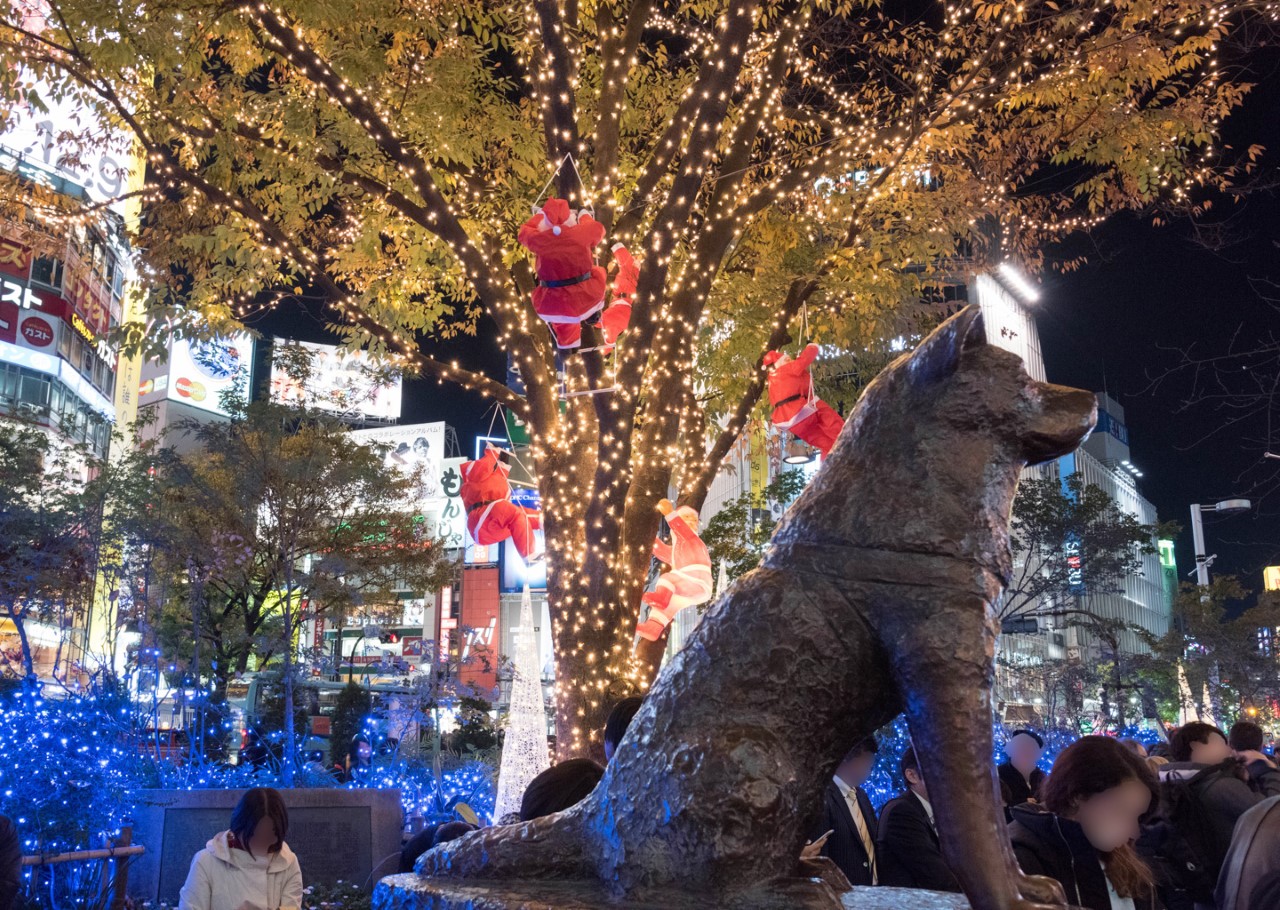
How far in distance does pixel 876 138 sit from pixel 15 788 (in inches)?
318

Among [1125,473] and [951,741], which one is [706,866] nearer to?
[951,741]

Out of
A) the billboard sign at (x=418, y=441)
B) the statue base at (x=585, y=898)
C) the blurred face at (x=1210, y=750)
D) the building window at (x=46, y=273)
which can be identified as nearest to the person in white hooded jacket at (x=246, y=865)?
the statue base at (x=585, y=898)

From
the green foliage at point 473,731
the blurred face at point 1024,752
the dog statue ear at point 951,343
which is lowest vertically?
the green foliage at point 473,731

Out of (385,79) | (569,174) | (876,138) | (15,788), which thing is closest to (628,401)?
(569,174)

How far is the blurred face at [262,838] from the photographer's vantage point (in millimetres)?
4840

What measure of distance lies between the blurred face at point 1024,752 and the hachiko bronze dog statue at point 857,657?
493 cm

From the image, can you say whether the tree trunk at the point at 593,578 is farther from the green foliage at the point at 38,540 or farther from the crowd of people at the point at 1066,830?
the green foliage at the point at 38,540

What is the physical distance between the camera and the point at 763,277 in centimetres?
1022

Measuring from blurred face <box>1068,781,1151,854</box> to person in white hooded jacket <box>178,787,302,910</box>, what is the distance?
12.2 feet

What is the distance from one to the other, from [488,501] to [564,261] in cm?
286

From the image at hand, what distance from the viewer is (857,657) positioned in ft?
6.13

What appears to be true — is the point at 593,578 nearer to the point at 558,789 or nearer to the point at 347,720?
the point at 558,789

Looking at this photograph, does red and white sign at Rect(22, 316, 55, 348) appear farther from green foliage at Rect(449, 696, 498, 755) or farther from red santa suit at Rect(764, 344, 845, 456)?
red santa suit at Rect(764, 344, 845, 456)

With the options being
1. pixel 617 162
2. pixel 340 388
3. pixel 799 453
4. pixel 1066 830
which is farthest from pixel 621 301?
pixel 340 388
